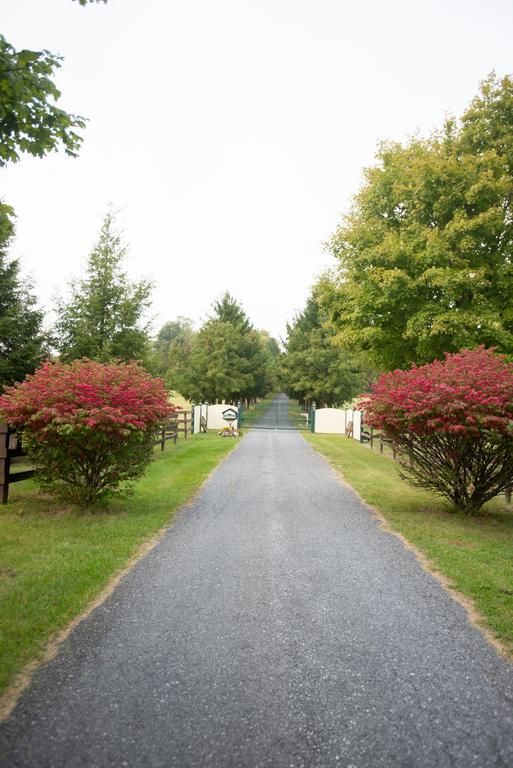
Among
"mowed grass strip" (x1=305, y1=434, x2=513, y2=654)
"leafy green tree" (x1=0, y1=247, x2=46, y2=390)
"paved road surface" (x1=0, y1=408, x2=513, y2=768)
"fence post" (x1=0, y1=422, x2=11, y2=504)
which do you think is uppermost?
"leafy green tree" (x1=0, y1=247, x2=46, y2=390)

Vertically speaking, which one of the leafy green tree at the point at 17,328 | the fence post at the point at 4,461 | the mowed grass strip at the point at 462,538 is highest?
the leafy green tree at the point at 17,328

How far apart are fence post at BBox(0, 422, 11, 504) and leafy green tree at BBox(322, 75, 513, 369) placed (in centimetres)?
1182

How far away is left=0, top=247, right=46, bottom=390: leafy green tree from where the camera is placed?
1567 cm

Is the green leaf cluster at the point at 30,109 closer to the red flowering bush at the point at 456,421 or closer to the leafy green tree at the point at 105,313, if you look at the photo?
the red flowering bush at the point at 456,421

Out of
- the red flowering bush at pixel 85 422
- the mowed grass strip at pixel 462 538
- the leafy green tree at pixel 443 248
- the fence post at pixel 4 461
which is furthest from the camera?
the leafy green tree at pixel 443 248

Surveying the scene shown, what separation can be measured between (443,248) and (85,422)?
41.5ft

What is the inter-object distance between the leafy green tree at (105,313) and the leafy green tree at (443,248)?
768cm

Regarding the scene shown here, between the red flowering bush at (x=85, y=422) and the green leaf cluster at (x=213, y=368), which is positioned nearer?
the red flowering bush at (x=85, y=422)

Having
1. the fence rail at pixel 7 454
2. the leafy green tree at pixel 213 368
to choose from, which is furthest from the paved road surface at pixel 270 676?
the leafy green tree at pixel 213 368

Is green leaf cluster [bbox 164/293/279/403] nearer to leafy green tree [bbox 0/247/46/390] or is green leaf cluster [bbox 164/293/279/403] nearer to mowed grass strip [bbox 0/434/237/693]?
leafy green tree [bbox 0/247/46/390]

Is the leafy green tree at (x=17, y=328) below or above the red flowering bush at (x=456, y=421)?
Answer: above

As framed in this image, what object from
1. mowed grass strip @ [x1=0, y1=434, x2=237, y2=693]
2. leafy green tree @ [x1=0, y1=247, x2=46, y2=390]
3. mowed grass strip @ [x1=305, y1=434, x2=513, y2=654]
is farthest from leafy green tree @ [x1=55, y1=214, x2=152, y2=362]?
mowed grass strip @ [x1=305, y1=434, x2=513, y2=654]

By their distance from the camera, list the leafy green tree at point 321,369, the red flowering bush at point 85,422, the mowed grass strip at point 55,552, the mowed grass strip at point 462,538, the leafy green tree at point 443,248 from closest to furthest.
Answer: the mowed grass strip at point 55,552
the mowed grass strip at point 462,538
the red flowering bush at point 85,422
the leafy green tree at point 443,248
the leafy green tree at point 321,369

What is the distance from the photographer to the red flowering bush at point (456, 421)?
7.77 metres
